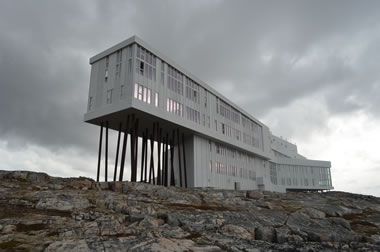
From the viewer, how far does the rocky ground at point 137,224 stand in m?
19.8

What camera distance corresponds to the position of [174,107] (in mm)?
59500

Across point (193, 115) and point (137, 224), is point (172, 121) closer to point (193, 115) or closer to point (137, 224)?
point (193, 115)

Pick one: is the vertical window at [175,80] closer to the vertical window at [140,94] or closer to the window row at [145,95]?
the window row at [145,95]

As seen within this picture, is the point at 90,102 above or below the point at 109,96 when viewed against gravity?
below

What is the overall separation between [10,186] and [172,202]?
53.8 ft

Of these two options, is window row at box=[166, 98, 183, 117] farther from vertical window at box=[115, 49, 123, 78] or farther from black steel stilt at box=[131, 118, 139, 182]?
vertical window at box=[115, 49, 123, 78]

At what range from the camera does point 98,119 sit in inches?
2197

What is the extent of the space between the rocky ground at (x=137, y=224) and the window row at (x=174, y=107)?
21406 mm

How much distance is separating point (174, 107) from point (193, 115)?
6.58 meters

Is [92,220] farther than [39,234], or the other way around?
[92,220]

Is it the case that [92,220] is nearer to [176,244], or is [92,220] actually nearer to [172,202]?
[176,244]

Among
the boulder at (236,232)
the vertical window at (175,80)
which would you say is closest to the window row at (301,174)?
the vertical window at (175,80)

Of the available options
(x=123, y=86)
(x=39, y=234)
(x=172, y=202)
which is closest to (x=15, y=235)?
(x=39, y=234)

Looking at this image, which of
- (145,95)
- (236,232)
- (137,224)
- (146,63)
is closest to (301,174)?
(145,95)
